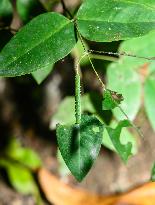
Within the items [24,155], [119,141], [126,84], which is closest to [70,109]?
[126,84]

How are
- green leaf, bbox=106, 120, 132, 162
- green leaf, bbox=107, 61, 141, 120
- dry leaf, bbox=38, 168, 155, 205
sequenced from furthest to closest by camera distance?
1. dry leaf, bbox=38, 168, 155, 205
2. green leaf, bbox=107, 61, 141, 120
3. green leaf, bbox=106, 120, 132, 162

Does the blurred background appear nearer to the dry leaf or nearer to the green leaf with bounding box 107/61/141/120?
the dry leaf

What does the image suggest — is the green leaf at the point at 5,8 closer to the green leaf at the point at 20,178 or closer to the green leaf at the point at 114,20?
the green leaf at the point at 114,20

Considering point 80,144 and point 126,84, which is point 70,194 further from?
point 80,144

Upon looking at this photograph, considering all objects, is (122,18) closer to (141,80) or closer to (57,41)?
(57,41)

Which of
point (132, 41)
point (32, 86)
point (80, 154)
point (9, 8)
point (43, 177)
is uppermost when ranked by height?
point (9, 8)

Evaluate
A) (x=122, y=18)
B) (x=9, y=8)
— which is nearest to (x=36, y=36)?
(x=122, y=18)

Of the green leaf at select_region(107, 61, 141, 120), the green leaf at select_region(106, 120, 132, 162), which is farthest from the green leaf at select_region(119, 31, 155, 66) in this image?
the green leaf at select_region(106, 120, 132, 162)
